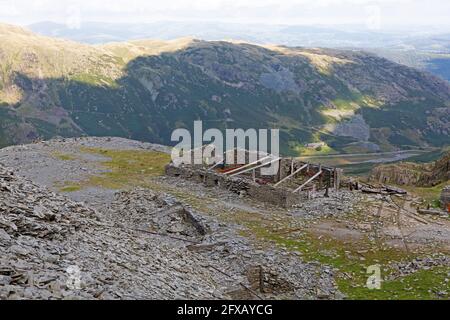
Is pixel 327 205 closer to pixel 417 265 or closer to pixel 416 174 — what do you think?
pixel 417 265

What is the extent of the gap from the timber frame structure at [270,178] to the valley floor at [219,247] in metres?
1.44

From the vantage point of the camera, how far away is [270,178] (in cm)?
6625

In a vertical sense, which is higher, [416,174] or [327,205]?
[327,205]

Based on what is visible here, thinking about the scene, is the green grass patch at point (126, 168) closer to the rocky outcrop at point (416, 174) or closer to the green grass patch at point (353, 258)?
the green grass patch at point (353, 258)

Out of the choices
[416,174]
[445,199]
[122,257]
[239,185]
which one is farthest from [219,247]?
[416,174]

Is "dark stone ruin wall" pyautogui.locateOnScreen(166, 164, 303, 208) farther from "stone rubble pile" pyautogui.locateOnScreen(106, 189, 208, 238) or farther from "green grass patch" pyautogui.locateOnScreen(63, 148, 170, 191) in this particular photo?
"stone rubble pile" pyautogui.locateOnScreen(106, 189, 208, 238)

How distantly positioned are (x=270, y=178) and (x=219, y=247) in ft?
93.5

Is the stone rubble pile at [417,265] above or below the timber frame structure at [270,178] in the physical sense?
above

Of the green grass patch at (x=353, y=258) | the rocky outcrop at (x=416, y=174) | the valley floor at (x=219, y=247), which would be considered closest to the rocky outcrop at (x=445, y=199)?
the valley floor at (x=219, y=247)

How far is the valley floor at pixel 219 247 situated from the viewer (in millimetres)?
24469

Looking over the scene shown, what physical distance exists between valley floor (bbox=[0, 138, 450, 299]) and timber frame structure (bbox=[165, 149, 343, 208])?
1441 millimetres

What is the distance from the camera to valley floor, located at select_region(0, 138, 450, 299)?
24469 millimetres
